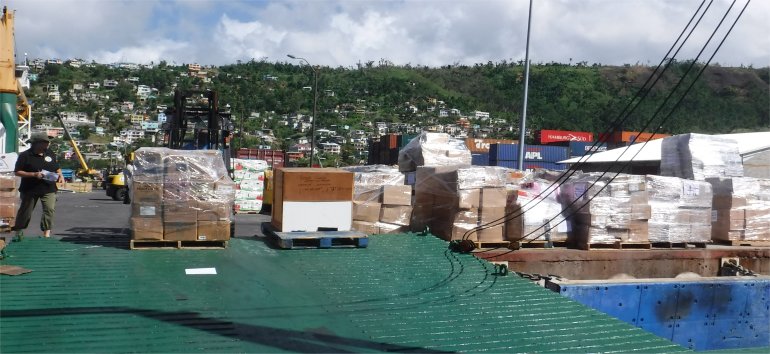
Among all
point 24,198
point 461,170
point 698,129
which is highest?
point 698,129

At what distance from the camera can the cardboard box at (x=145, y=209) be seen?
7.77 metres

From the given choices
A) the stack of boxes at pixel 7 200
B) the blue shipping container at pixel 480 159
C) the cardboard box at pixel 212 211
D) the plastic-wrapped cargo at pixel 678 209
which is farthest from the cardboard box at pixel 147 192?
the blue shipping container at pixel 480 159

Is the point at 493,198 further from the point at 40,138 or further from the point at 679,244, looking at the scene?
the point at 40,138

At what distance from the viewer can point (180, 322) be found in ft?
17.7

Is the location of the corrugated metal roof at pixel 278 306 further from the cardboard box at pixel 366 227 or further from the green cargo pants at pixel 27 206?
the cardboard box at pixel 366 227

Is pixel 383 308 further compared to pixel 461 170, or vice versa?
pixel 461 170

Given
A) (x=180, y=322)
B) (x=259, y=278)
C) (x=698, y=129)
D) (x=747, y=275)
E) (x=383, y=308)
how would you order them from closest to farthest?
(x=180, y=322)
(x=383, y=308)
(x=259, y=278)
(x=747, y=275)
(x=698, y=129)

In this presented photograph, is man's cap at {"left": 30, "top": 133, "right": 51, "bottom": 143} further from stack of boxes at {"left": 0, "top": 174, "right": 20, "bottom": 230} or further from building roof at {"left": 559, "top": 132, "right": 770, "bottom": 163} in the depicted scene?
building roof at {"left": 559, "top": 132, "right": 770, "bottom": 163}

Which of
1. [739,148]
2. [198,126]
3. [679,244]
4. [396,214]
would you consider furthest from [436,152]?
[739,148]

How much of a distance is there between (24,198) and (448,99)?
378 ft

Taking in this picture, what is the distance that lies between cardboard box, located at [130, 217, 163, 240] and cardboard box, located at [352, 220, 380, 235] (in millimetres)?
3139

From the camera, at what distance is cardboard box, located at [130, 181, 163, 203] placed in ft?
25.3

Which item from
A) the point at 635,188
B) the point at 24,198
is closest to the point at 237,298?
the point at 24,198

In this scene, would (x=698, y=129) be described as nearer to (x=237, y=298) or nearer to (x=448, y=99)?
(x=448, y=99)
